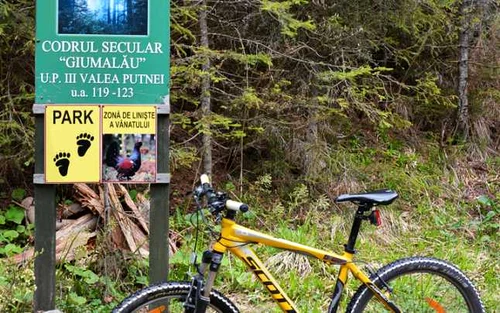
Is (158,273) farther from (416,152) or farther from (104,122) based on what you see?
(416,152)

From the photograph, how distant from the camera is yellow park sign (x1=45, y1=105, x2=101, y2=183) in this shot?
362 cm

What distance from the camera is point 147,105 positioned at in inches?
146

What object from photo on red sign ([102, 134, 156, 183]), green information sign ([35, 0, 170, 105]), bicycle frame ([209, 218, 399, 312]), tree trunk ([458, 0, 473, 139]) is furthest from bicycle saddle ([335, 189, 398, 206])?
tree trunk ([458, 0, 473, 139])

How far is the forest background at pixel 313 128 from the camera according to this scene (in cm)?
518

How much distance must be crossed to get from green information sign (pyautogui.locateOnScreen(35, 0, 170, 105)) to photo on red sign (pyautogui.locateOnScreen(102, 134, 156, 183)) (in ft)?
0.85

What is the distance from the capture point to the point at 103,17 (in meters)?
3.64

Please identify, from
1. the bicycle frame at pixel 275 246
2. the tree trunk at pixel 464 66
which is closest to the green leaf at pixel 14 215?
the bicycle frame at pixel 275 246

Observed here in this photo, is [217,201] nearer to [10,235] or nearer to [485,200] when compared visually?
[10,235]

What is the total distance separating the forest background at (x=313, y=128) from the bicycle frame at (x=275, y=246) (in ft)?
4.32

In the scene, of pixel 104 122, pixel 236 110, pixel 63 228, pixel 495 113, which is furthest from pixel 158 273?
pixel 495 113

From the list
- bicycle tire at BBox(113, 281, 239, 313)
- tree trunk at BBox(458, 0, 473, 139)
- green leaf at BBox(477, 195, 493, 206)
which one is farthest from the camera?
tree trunk at BBox(458, 0, 473, 139)

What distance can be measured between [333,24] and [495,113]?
390 cm

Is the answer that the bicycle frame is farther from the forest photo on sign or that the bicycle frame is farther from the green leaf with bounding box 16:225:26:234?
the green leaf with bounding box 16:225:26:234

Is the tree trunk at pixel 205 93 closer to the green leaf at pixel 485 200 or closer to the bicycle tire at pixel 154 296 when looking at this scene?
the bicycle tire at pixel 154 296
